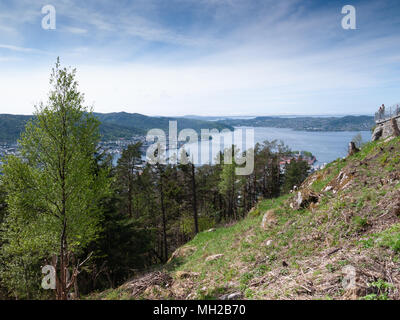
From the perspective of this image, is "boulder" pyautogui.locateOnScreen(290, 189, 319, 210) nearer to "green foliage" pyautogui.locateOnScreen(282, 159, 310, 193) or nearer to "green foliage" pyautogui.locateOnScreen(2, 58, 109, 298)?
"green foliage" pyautogui.locateOnScreen(2, 58, 109, 298)

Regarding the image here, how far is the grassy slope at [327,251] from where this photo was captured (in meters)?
4.45

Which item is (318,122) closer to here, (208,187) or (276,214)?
(208,187)

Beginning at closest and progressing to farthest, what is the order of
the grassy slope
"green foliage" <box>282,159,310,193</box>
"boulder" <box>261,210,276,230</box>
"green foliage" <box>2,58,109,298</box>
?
the grassy slope → "green foliage" <box>2,58,109,298</box> → "boulder" <box>261,210,276,230</box> → "green foliage" <box>282,159,310,193</box>

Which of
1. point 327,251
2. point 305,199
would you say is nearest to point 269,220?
point 305,199

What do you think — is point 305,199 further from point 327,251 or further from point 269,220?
point 327,251

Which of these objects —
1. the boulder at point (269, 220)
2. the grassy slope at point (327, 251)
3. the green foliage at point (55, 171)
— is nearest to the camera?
the grassy slope at point (327, 251)

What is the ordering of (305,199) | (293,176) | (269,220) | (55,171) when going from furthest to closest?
1. (293,176)
2. (269,220)
3. (305,199)
4. (55,171)

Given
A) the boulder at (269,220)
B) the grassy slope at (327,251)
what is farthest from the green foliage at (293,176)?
the boulder at (269,220)

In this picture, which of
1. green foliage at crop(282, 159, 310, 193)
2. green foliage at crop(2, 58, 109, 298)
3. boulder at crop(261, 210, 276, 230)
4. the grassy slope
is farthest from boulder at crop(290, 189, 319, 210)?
green foliage at crop(282, 159, 310, 193)

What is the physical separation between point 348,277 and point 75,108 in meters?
11.7

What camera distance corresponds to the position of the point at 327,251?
6414mm

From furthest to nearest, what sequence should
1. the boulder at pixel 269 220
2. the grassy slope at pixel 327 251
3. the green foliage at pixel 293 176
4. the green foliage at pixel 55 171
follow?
the green foliage at pixel 293 176
the boulder at pixel 269 220
the green foliage at pixel 55 171
the grassy slope at pixel 327 251

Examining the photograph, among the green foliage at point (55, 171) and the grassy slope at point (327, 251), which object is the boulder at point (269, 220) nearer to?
the grassy slope at point (327, 251)

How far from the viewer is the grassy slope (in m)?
4.45
